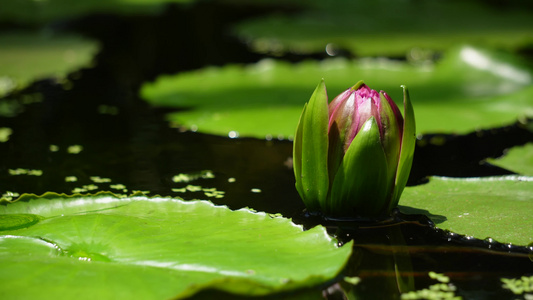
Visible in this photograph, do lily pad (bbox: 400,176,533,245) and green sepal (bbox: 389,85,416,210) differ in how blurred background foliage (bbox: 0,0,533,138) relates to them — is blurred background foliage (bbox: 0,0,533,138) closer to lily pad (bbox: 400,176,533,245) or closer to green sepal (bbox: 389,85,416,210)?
lily pad (bbox: 400,176,533,245)

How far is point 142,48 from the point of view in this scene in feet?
14.0

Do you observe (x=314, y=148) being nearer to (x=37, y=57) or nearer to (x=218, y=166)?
(x=218, y=166)

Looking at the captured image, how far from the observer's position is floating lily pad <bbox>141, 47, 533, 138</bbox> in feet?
7.47

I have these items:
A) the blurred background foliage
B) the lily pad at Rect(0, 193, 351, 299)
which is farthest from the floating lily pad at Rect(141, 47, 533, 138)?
the lily pad at Rect(0, 193, 351, 299)

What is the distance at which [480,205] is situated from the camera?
141 centimetres

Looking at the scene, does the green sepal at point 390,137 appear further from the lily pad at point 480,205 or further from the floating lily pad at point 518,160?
the floating lily pad at point 518,160

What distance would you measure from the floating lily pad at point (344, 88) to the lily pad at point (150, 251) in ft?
3.12

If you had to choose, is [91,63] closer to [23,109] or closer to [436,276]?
[23,109]

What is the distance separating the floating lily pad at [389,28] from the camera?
405 centimetres

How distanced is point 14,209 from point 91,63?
2.56 meters

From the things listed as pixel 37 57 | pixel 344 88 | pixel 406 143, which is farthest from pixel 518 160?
pixel 37 57

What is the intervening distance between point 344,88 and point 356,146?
4.61 ft

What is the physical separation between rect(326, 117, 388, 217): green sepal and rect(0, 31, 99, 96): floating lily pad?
2.06m

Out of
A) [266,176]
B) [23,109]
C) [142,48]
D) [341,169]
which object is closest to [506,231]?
[341,169]
